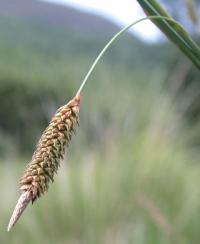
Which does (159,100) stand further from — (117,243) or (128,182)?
(117,243)

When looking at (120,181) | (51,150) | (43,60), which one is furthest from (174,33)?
(43,60)

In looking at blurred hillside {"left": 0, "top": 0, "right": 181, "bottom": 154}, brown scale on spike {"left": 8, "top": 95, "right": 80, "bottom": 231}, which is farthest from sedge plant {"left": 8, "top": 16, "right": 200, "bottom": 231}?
blurred hillside {"left": 0, "top": 0, "right": 181, "bottom": 154}

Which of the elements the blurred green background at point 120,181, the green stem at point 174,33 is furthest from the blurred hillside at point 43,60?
the green stem at point 174,33

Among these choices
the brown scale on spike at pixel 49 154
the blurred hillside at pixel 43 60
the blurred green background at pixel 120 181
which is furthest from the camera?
the blurred hillside at pixel 43 60

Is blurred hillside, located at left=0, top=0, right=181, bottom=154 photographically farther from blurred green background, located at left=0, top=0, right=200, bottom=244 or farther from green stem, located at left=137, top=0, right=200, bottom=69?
green stem, located at left=137, top=0, right=200, bottom=69

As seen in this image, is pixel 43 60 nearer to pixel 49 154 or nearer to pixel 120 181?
pixel 120 181

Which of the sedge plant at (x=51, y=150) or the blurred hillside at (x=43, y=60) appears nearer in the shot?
the sedge plant at (x=51, y=150)

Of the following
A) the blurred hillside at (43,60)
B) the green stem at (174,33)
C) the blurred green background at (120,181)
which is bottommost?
the blurred hillside at (43,60)

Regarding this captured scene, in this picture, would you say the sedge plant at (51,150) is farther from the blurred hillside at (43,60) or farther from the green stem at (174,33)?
the blurred hillside at (43,60)
